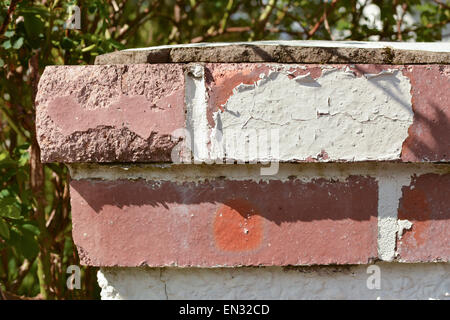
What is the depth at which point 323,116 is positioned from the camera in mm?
791

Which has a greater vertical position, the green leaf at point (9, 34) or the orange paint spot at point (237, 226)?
the green leaf at point (9, 34)

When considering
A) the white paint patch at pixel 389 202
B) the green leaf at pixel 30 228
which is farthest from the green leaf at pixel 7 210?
the white paint patch at pixel 389 202

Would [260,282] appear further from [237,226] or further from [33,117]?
[33,117]

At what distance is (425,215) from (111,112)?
549 mm

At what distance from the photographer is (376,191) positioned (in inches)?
32.8

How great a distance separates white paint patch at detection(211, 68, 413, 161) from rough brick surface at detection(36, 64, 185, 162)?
0.08 m

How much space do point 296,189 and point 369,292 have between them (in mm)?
235

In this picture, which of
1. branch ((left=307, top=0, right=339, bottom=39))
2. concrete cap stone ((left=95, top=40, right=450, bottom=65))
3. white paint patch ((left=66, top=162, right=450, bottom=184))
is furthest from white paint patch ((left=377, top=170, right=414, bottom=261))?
branch ((left=307, top=0, right=339, bottom=39))

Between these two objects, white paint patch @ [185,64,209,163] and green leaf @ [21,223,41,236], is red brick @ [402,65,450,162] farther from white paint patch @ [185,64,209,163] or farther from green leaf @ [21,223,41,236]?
green leaf @ [21,223,41,236]

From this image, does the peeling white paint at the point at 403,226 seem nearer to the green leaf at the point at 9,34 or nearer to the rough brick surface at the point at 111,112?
→ the rough brick surface at the point at 111,112

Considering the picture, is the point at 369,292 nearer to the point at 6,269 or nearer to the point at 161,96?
the point at 161,96

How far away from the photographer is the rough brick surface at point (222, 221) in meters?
0.82

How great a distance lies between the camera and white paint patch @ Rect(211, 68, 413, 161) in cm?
79
